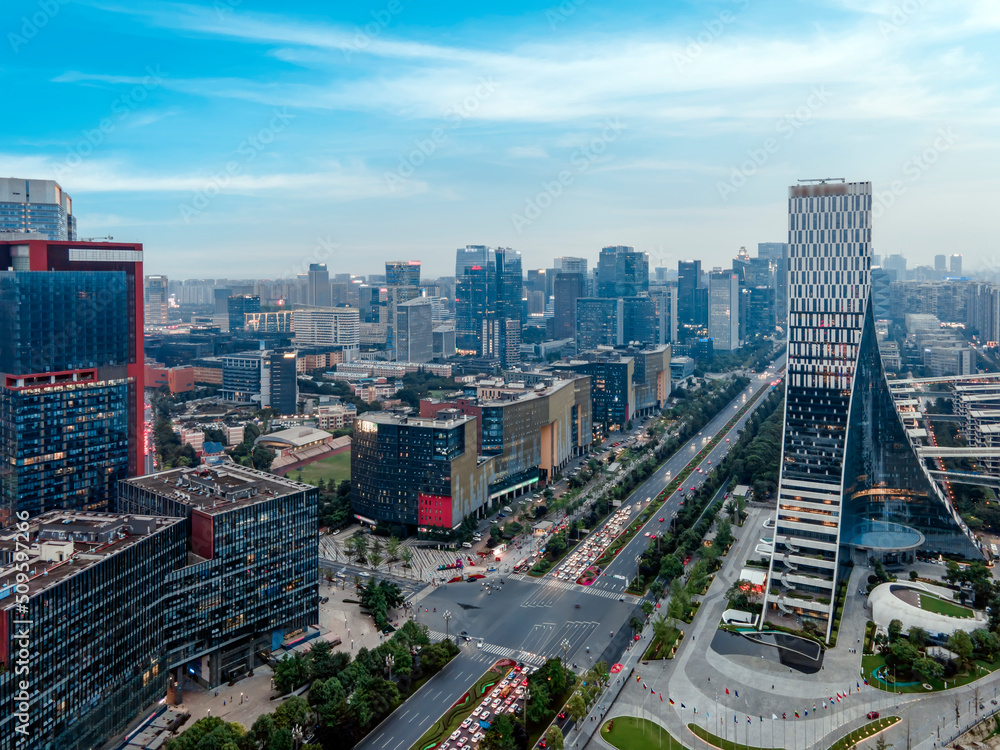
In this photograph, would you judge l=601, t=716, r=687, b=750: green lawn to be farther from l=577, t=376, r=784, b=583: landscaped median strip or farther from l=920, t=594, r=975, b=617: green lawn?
l=920, t=594, r=975, b=617: green lawn

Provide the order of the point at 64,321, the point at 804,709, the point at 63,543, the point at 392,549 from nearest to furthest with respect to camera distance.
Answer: the point at 63,543
the point at 804,709
the point at 64,321
the point at 392,549

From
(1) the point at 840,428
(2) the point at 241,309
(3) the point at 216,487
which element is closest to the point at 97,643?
(3) the point at 216,487

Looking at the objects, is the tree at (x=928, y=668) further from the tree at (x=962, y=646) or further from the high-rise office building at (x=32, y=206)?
the high-rise office building at (x=32, y=206)

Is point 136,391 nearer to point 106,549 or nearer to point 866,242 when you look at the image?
point 106,549

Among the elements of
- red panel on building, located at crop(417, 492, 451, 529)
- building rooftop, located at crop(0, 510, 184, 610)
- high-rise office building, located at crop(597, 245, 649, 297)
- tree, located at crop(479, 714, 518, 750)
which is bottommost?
tree, located at crop(479, 714, 518, 750)

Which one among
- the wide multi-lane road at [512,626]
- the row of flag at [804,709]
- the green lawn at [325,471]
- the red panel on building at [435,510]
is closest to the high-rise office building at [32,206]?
the green lawn at [325,471]

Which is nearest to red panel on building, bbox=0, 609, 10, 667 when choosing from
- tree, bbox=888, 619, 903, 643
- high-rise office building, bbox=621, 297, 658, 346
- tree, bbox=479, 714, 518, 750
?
tree, bbox=479, 714, 518, 750

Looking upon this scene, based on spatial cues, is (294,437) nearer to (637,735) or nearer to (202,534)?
(202,534)
